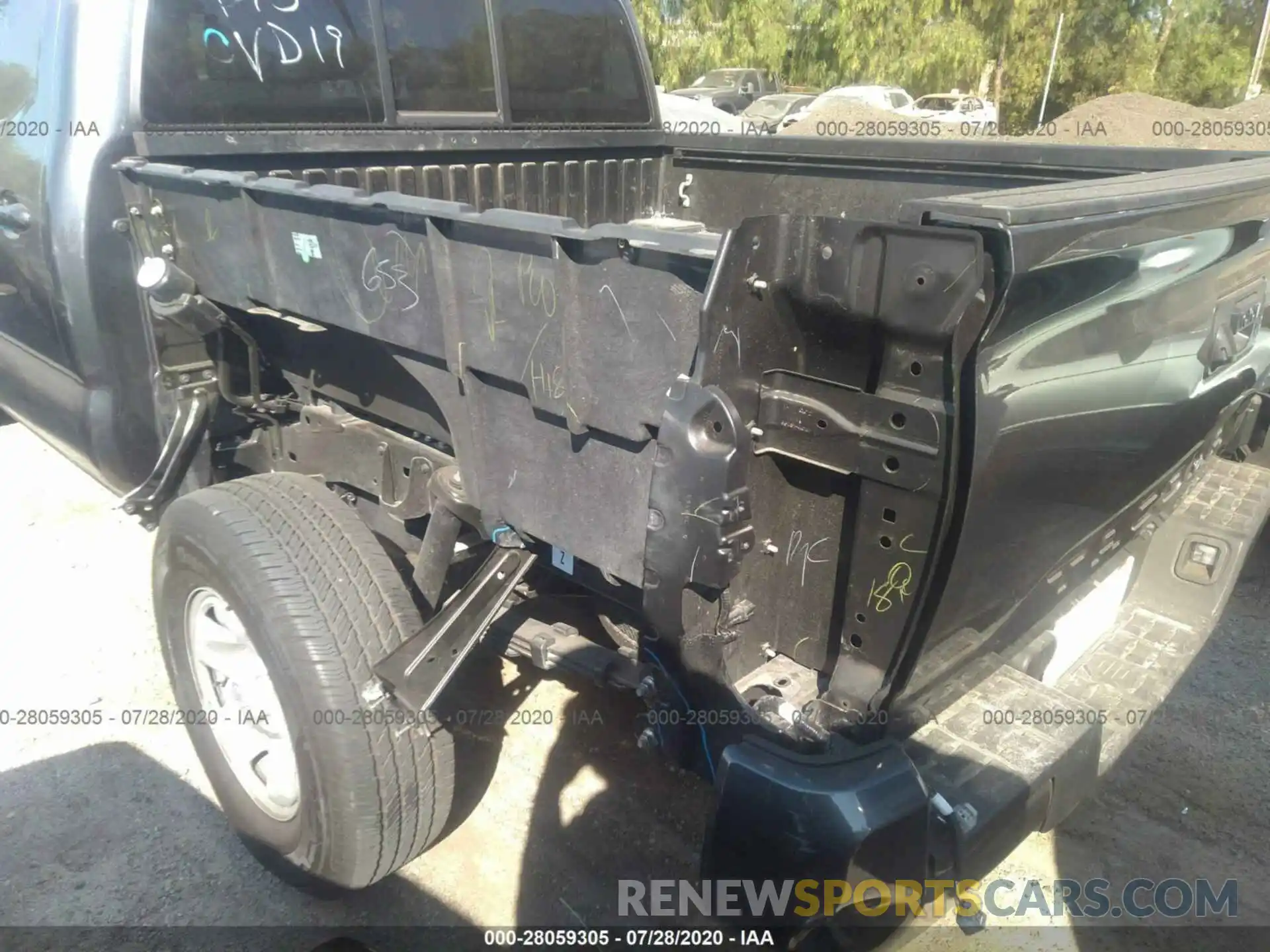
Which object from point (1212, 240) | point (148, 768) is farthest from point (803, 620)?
point (148, 768)

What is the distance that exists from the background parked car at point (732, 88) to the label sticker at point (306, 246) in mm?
19679

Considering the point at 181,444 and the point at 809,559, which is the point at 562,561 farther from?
the point at 181,444

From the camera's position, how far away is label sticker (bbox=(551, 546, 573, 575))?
200 cm

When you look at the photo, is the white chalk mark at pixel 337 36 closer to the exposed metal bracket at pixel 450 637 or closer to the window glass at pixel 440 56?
the window glass at pixel 440 56

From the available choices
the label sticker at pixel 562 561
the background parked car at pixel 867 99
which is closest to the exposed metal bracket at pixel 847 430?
the label sticker at pixel 562 561

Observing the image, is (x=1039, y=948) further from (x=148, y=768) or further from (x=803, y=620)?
(x=148, y=768)

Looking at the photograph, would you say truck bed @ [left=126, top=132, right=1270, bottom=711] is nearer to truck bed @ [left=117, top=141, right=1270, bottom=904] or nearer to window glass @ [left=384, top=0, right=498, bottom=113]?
truck bed @ [left=117, top=141, right=1270, bottom=904]

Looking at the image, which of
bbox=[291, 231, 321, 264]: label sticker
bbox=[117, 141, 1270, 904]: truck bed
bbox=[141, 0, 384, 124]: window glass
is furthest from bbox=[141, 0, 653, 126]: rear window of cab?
bbox=[291, 231, 321, 264]: label sticker

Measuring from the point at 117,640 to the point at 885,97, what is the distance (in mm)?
21256

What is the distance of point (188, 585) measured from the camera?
2455mm

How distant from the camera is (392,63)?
3107 mm

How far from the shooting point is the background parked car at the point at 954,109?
20.0m

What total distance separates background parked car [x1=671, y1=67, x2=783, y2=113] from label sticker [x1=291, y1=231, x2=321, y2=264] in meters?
19.7

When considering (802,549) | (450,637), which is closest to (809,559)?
(802,549)
